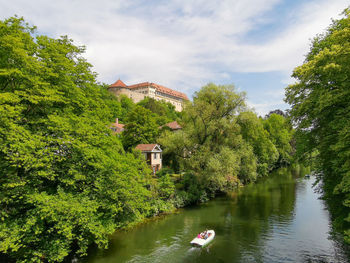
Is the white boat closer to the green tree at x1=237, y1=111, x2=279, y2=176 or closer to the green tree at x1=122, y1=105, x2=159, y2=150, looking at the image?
the green tree at x1=237, y1=111, x2=279, y2=176

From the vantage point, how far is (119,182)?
1661 centimetres

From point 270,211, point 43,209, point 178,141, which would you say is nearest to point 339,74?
point 43,209

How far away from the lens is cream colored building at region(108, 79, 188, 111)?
382ft

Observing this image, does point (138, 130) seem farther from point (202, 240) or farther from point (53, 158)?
point (53, 158)

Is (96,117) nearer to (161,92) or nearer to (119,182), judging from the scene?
(119,182)

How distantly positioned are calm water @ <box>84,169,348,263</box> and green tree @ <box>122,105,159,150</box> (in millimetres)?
21139

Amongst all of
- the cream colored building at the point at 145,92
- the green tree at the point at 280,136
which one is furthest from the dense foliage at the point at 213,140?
the cream colored building at the point at 145,92

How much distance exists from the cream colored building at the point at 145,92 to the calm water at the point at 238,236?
8183 centimetres

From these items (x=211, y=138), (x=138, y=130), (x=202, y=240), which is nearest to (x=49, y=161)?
(x=202, y=240)

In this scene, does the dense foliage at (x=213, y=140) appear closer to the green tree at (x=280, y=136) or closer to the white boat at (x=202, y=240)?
the white boat at (x=202, y=240)

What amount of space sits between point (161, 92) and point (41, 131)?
127 metres

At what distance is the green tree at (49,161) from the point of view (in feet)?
42.4

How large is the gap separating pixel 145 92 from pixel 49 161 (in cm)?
12185

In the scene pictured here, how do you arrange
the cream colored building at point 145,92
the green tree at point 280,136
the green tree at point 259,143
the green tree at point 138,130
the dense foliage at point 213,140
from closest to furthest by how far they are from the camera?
the dense foliage at point 213,140
the green tree at point 259,143
the green tree at point 138,130
the green tree at point 280,136
the cream colored building at point 145,92
